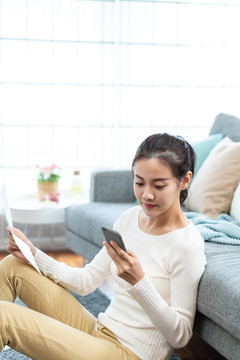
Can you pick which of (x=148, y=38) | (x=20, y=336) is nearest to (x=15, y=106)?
(x=148, y=38)

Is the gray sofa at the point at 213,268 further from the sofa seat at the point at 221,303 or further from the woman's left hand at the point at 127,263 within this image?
the woman's left hand at the point at 127,263

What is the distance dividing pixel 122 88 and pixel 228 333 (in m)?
2.84

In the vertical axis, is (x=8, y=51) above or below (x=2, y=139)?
above

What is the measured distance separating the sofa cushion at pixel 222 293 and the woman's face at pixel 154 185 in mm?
276

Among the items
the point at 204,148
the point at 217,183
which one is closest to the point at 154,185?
the point at 217,183

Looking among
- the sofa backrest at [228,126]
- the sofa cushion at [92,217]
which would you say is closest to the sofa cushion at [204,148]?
the sofa backrest at [228,126]

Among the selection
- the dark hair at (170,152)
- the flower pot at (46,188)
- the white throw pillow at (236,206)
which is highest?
the dark hair at (170,152)

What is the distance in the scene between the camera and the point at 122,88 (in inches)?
167

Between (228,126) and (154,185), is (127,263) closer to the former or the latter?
(154,185)

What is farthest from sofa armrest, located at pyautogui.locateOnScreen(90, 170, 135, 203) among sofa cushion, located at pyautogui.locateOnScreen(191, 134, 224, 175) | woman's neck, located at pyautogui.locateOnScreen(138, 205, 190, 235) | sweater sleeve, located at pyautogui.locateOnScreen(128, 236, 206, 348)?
sweater sleeve, located at pyautogui.locateOnScreen(128, 236, 206, 348)

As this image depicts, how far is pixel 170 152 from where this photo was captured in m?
1.66

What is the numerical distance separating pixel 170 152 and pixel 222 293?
45 centimetres

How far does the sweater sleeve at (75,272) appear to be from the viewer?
1805 millimetres

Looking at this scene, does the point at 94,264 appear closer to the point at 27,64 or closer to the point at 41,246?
the point at 41,246
